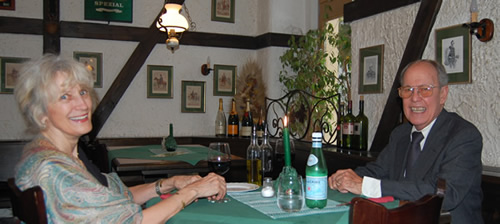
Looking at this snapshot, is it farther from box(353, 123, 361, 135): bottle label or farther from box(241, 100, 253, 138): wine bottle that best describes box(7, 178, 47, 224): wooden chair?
box(241, 100, 253, 138): wine bottle

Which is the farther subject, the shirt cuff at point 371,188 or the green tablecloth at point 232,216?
the shirt cuff at point 371,188

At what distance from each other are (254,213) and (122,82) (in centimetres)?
388

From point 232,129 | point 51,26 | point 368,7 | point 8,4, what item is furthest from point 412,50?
point 8,4

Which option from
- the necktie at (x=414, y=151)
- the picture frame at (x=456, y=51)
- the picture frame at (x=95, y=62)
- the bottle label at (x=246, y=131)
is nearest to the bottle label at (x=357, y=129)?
the picture frame at (x=456, y=51)

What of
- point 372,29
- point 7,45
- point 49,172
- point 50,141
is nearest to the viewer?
point 49,172

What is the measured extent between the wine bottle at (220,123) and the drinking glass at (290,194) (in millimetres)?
3830

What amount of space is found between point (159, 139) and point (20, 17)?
201 centimetres

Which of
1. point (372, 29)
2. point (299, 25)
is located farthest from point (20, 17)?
point (372, 29)

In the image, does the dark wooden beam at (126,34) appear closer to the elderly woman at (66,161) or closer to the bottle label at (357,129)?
the bottle label at (357,129)

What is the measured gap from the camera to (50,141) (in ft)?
4.75

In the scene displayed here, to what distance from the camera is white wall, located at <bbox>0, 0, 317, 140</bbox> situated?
4746 mm

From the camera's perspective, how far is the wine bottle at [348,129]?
3.43m

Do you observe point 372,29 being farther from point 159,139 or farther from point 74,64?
point 159,139

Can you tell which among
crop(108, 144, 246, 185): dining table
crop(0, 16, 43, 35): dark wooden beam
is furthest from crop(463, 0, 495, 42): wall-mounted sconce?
crop(0, 16, 43, 35): dark wooden beam
